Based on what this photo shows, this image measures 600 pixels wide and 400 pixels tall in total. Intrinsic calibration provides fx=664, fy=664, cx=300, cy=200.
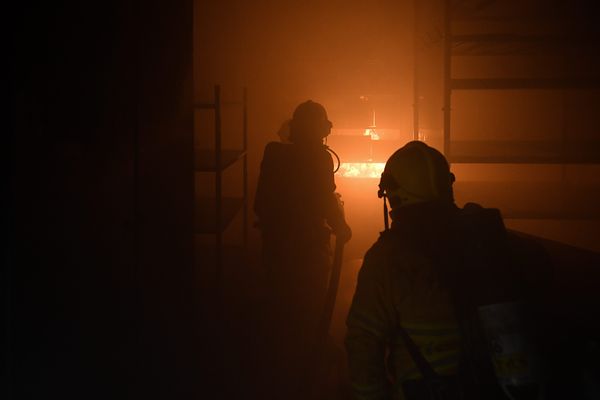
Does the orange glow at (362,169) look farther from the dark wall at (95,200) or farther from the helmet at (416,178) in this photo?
the helmet at (416,178)

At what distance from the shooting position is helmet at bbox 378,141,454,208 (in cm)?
199

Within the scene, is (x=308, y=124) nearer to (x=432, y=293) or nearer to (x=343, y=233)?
(x=343, y=233)

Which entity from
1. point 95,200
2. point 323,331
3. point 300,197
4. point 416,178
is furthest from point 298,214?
point 416,178

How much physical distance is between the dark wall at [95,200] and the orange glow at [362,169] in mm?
3795

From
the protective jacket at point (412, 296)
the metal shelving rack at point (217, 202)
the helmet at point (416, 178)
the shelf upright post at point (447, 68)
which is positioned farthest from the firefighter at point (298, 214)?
the protective jacket at point (412, 296)

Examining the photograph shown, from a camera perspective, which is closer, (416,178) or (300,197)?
(416,178)

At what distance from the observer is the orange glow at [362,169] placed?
6906mm

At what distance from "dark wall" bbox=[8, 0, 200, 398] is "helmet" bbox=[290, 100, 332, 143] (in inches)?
34.3

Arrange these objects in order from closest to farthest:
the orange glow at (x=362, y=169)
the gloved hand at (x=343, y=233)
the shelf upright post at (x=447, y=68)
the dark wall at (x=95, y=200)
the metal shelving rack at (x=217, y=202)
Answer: the dark wall at (x=95, y=200) → the shelf upright post at (x=447, y=68) → the gloved hand at (x=343, y=233) → the metal shelving rack at (x=217, y=202) → the orange glow at (x=362, y=169)

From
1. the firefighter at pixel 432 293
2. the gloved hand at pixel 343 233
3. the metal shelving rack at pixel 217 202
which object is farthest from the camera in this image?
the metal shelving rack at pixel 217 202

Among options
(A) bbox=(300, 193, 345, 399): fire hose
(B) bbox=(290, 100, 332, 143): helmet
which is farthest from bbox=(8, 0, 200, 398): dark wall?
(B) bbox=(290, 100, 332, 143): helmet

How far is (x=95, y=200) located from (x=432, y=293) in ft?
4.00

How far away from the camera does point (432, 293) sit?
1.79 meters

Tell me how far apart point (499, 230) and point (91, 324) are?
4.75 ft
